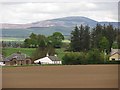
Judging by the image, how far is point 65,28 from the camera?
24.9 ft

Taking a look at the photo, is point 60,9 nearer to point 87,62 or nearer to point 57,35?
point 57,35

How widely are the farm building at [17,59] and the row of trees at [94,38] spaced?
30.4 inches

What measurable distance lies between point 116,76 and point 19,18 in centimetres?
187

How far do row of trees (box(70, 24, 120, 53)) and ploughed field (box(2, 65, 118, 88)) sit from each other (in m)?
→ 0.32

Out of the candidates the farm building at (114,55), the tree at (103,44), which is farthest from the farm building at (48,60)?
the farm building at (114,55)

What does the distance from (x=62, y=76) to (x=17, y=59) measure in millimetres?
798

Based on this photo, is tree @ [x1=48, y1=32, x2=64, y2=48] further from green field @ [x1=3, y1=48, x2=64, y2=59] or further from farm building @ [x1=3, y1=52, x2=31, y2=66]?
farm building @ [x1=3, y1=52, x2=31, y2=66]

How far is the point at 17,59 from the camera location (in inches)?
300

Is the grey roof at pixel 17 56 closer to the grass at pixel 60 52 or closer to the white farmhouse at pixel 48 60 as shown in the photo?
the white farmhouse at pixel 48 60

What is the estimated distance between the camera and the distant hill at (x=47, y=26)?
758cm

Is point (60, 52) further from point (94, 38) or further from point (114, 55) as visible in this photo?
point (114, 55)

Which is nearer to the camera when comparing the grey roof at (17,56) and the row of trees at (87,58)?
the grey roof at (17,56)

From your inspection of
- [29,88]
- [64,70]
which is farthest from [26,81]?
[64,70]

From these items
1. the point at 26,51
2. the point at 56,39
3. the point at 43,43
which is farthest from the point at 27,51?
the point at 56,39
